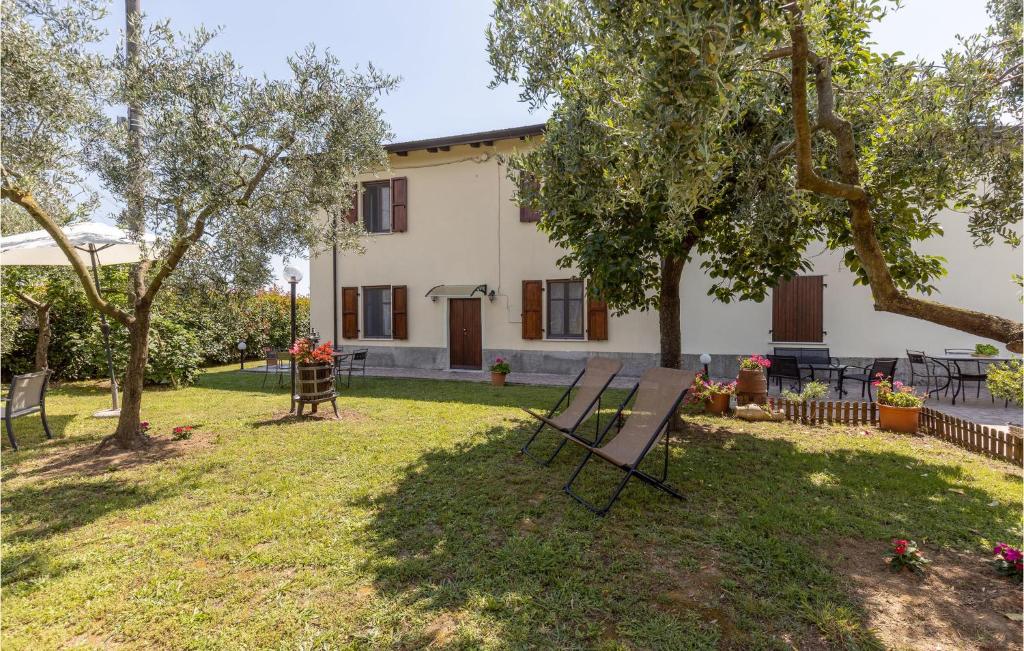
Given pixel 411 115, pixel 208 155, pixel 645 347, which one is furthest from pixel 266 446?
pixel 645 347

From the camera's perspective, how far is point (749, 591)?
102 inches

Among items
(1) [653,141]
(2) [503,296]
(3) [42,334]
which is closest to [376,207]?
(2) [503,296]

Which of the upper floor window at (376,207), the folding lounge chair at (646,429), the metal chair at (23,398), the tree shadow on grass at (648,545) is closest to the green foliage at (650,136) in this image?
the folding lounge chair at (646,429)

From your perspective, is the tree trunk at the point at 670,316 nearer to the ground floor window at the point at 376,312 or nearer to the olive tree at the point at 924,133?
the olive tree at the point at 924,133

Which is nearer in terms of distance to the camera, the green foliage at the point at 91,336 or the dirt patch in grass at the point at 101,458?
the dirt patch in grass at the point at 101,458

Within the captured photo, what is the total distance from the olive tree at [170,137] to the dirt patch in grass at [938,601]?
18.3 feet

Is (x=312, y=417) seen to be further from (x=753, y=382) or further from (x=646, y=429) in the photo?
(x=753, y=382)

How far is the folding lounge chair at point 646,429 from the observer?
363 cm

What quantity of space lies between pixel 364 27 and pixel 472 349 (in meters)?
8.57

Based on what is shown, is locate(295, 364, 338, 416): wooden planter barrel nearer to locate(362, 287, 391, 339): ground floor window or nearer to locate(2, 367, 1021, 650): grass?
locate(2, 367, 1021, 650): grass

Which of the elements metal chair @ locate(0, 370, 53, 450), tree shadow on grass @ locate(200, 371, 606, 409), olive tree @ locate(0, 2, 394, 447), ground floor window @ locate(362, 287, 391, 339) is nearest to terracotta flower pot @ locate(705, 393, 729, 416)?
tree shadow on grass @ locate(200, 371, 606, 409)

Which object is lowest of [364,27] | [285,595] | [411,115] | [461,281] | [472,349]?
[285,595]

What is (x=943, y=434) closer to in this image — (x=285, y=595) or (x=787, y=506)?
(x=787, y=506)

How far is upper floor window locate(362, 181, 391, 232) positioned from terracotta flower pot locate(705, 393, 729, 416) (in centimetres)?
1031
